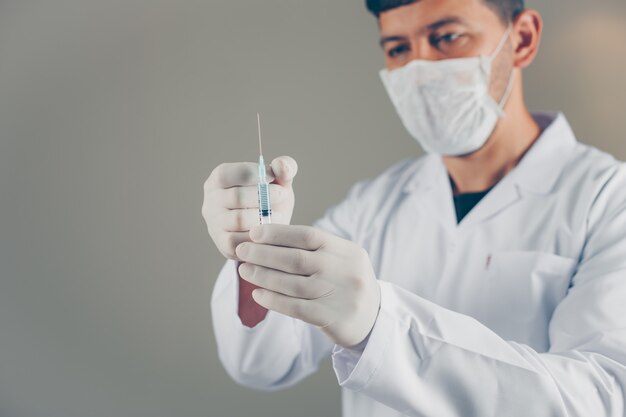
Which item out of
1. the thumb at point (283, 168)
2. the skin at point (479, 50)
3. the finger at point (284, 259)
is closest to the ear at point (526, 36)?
the skin at point (479, 50)

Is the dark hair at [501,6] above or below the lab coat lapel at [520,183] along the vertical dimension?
above

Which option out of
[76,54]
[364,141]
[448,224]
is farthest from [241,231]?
[76,54]

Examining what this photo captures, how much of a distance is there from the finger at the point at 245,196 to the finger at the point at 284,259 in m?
0.13

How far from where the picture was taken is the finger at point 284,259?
83cm

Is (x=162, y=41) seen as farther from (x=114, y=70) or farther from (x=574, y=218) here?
(x=574, y=218)

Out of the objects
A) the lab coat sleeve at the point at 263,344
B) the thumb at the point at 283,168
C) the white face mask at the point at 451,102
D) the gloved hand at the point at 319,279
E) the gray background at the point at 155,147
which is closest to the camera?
the gloved hand at the point at 319,279

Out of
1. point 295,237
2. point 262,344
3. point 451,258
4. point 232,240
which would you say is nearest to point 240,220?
point 232,240

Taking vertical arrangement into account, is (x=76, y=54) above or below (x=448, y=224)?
above

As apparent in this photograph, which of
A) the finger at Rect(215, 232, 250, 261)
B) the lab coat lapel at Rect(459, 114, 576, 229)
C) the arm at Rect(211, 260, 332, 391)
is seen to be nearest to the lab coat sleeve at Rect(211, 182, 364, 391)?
the arm at Rect(211, 260, 332, 391)

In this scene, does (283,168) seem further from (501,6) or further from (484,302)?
(501,6)

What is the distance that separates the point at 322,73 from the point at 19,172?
74 cm

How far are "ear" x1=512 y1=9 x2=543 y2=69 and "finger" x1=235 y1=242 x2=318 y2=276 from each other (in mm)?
811

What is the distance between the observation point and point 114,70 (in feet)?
4.87

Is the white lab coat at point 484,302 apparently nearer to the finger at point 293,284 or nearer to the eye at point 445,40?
the finger at point 293,284
